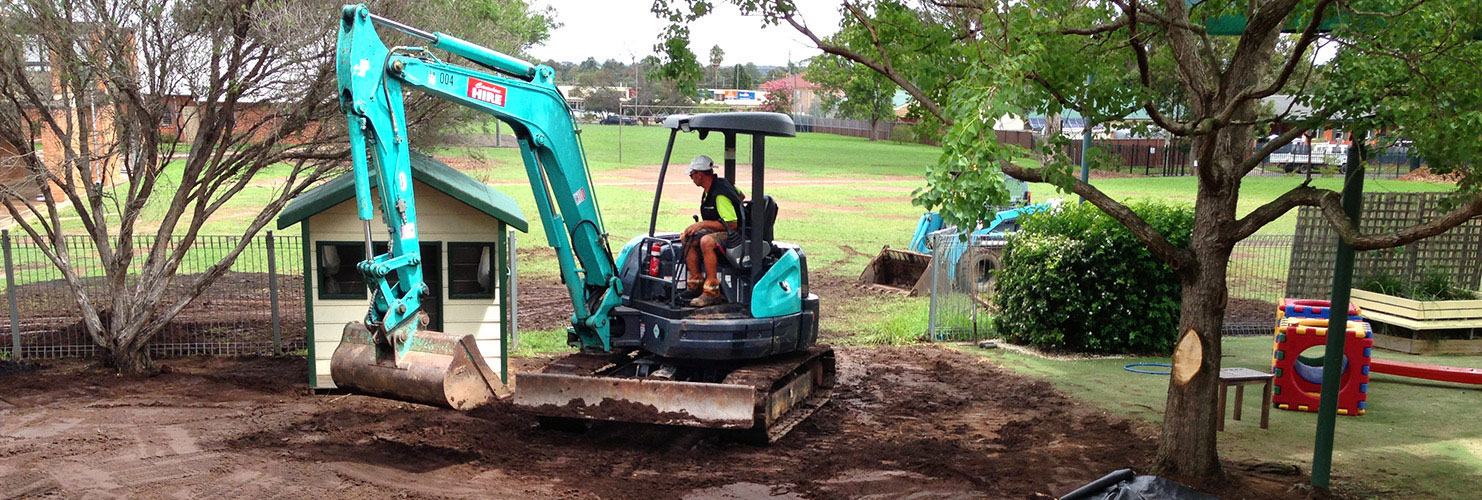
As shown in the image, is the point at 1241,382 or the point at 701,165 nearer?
the point at 701,165

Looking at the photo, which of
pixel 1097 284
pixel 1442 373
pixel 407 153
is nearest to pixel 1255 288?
pixel 1097 284

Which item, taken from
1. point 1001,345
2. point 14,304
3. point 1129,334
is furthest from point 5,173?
point 1129,334

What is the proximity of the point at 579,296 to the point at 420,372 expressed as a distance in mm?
2050

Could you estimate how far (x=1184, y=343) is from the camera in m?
7.68

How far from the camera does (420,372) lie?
26.0 feet

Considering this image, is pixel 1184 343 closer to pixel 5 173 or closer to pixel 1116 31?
pixel 1116 31

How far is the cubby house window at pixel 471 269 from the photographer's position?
434 inches

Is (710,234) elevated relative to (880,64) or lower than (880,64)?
lower

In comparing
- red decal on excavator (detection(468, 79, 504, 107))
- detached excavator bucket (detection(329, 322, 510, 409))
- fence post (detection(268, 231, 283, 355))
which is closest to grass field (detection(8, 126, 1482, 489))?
fence post (detection(268, 231, 283, 355))

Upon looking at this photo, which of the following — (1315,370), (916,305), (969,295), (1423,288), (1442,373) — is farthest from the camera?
(916,305)

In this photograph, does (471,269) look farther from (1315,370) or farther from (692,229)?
(1315,370)

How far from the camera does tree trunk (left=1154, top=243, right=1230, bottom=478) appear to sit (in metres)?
7.59

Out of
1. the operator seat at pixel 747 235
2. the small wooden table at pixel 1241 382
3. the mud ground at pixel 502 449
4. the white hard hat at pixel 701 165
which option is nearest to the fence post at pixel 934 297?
the mud ground at pixel 502 449

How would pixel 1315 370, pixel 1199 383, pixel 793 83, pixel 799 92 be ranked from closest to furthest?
pixel 1199 383, pixel 1315 370, pixel 793 83, pixel 799 92
